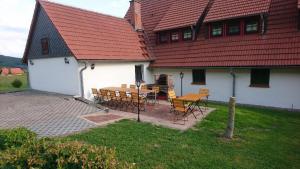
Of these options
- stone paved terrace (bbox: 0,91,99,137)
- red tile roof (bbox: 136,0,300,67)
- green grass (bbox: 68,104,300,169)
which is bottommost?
green grass (bbox: 68,104,300,169)

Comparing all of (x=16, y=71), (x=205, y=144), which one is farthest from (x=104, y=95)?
(x=16, y=71)

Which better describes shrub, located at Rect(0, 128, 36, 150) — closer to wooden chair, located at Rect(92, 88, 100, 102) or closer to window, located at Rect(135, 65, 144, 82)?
wooden chair, located at Rect(92, 88, 100, 102)

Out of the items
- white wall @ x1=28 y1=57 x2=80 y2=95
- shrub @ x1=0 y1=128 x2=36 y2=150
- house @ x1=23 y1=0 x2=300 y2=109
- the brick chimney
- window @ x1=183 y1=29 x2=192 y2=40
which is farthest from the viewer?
the brick chimney

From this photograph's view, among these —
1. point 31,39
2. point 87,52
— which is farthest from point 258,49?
point 31,39

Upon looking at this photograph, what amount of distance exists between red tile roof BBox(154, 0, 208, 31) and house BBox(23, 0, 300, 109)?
0.08 metres

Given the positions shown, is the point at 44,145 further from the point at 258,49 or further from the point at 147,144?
the point at 258,49

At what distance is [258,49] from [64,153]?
503 inches

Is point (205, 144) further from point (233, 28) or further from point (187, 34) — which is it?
point (187, 34)

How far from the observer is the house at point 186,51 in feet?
42.0

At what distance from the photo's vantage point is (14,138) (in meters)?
5.31

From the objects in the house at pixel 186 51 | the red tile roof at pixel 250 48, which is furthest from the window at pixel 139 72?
the red tile roof at pixel 250 48

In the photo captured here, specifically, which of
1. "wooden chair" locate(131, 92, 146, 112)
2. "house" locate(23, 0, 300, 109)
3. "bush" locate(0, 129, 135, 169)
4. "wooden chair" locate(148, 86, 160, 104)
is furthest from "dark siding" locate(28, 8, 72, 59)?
"bush" locate(0, 129, 135, 169)

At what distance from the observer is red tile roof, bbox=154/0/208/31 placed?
16.7m

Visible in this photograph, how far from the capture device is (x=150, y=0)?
21.6 metres
